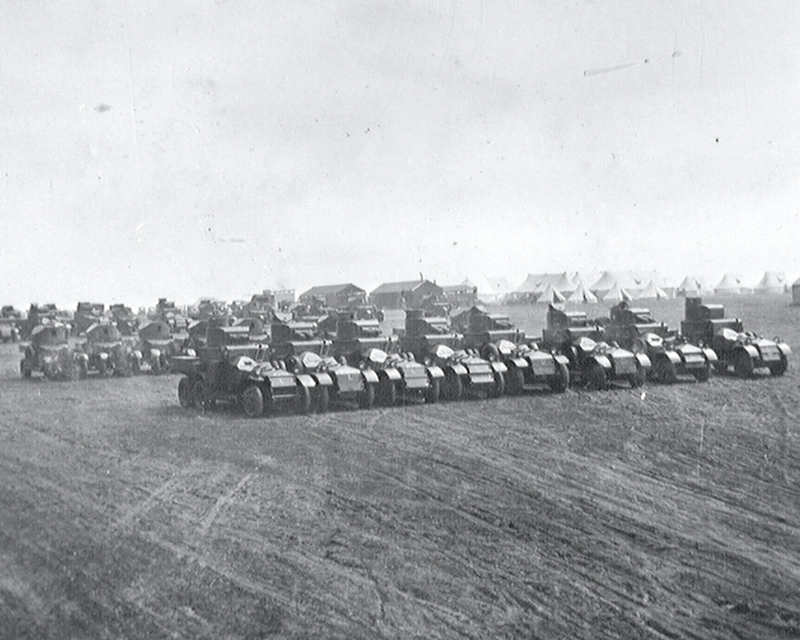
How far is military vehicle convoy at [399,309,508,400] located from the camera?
20.5 metres

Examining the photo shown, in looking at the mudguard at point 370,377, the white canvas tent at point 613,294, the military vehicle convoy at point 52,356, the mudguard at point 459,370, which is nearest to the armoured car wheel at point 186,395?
the mudguard at point 370,377

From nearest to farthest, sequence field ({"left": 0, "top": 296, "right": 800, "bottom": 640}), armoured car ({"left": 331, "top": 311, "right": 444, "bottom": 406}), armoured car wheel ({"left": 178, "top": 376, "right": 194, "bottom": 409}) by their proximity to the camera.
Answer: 1. field ({"left": 0, "top": 296, "right": 800, "bottom": 640})
2. armoured car ({"left": 331, "top": 311, "right": 444, "bottom": 406})
3. armoured car wheel ({"left": 178, "top": 376, "right": 194, "bottom": 409})

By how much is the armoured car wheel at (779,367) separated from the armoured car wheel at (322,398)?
13265mm

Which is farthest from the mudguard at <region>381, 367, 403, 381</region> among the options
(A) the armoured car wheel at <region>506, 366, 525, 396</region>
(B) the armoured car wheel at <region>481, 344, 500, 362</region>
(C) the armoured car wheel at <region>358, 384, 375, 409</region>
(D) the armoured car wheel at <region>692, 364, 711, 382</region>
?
(D) the armoured car wheel at <region>692, 364, 711, 382</region>

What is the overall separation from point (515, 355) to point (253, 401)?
7223mm

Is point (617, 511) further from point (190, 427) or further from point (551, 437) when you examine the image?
point (190, 427)

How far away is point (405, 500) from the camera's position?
1073 cm

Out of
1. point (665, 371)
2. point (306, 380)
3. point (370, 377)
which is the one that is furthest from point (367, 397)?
point (665, 371)

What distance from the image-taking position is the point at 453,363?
20891 mm

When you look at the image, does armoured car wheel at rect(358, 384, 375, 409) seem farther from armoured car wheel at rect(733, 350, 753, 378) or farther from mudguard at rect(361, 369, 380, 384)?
armoured car wheel at rect(733, 350, 753, 378)

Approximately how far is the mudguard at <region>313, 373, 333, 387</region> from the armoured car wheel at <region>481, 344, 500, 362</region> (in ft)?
16.5

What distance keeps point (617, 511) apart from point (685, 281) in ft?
292

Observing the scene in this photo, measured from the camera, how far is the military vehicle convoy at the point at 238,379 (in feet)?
60.6

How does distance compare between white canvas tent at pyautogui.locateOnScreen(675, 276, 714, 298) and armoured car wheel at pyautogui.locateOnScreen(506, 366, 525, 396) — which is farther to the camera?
white canvas tent at pyautogui.locateOnScreen(675, 276, 714, 298)
